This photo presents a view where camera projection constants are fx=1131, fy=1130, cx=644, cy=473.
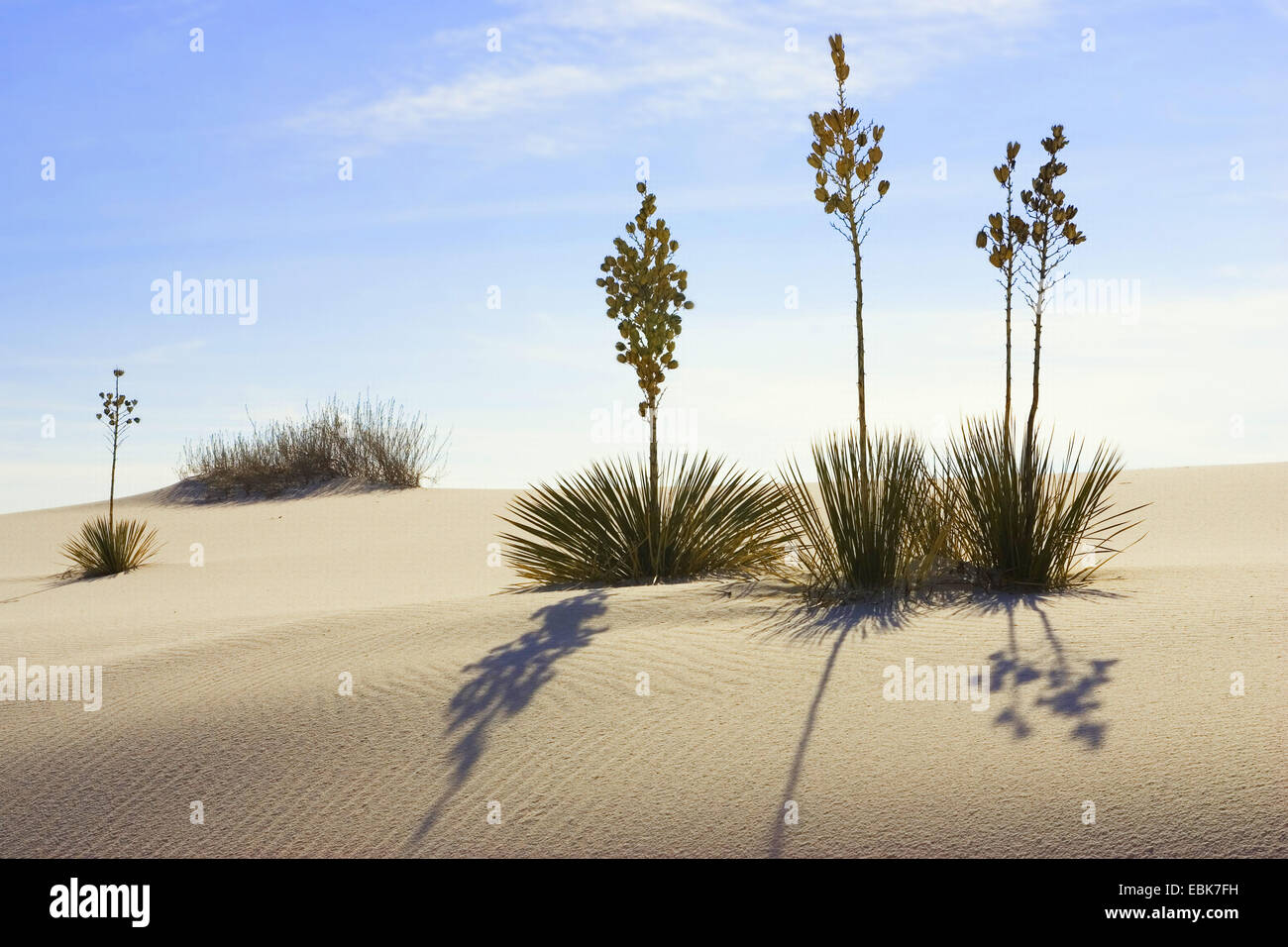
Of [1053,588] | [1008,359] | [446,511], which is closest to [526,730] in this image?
[1053,588]

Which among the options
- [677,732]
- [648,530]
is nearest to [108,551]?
[648,530]

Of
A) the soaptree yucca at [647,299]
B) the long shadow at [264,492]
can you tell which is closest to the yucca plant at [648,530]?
the soaptree yucca at [647,299]

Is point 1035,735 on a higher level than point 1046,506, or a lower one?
lower

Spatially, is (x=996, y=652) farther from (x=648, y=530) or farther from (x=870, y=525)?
(x=648, y=530)

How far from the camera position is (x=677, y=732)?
15.4ft

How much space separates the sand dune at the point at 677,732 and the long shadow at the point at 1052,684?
19 millimetres

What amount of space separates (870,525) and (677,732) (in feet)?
8.56
